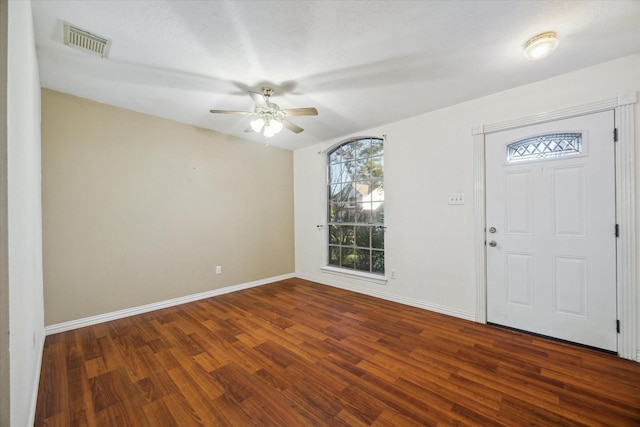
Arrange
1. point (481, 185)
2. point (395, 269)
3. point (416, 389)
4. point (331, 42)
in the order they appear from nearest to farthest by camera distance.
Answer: point (416, 389), point (331, 42), point (481, 185), point (395, 269)

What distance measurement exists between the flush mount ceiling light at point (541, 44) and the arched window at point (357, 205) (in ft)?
6.49

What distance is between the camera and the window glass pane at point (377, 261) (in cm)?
380

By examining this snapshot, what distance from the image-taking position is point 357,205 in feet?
13.5

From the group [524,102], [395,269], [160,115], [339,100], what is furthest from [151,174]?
[524,102]

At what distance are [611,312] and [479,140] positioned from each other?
193 cm

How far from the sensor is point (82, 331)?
8.58 ft

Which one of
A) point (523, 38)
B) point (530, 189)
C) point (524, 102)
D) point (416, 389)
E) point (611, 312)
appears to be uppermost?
point (523, 38)

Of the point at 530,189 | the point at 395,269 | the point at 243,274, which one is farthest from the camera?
the point at 243,274

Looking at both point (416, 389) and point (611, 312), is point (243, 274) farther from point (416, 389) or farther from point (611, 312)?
point (611, 312)

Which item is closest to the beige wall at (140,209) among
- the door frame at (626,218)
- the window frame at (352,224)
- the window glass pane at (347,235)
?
the window frame at (352,224)

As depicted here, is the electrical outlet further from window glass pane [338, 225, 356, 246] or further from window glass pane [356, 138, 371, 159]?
window glass pane [338, 225, 356, 246]

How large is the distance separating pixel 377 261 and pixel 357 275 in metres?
0.38

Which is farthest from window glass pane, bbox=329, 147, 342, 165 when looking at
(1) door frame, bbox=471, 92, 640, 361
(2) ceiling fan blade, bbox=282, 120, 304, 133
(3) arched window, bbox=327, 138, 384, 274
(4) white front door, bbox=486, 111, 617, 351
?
(1) door frame, bbox=471, 92, 640, 361

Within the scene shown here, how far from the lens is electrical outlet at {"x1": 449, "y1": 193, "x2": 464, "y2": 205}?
9.55 feet
